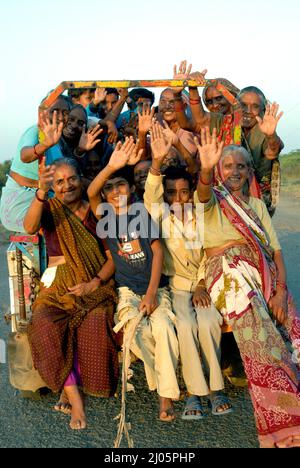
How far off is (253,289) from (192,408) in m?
0.88

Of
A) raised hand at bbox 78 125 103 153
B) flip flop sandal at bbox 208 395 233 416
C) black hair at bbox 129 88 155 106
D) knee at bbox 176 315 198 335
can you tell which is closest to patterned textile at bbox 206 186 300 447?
knee at bbox 176 315 198 335

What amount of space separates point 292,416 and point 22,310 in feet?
6.75

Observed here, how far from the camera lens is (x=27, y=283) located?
13.6 feet

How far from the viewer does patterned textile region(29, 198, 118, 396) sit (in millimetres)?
3590

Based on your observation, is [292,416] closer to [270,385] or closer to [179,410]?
[270,385]

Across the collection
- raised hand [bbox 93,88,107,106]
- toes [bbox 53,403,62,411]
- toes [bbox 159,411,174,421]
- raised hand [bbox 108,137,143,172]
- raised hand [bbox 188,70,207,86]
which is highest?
raised hand [bbox 188,70,207,86]

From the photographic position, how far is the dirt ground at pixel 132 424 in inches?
130

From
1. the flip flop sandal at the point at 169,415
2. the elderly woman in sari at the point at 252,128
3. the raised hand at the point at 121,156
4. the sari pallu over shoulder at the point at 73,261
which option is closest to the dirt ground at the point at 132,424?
the flip flop sandal at the point at 169,415

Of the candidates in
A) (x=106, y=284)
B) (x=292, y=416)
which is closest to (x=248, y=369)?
(x=292, y=416)

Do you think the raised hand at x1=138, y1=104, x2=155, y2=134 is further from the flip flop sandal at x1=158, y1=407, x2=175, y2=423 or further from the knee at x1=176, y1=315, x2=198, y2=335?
the flip flop sandal at x1=158, y1=407, x2=175, y2=423

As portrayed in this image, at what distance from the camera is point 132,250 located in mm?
3867

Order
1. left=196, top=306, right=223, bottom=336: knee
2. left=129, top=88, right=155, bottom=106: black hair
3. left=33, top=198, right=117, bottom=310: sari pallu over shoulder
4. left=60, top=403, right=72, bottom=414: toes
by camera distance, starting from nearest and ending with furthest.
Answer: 1. left=196, top=306, right=223, bottom=336: knee
2. left=60, top=403, right=72, bottom=414: toes
3. left=33, top=198, right=117, bottom=310: sari pallu over shoulder
4. left=129, top=88, right=155, bottom=106: black hair

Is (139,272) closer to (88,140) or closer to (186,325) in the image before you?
(186,325)

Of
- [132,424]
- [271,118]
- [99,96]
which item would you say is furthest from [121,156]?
[99,96]
